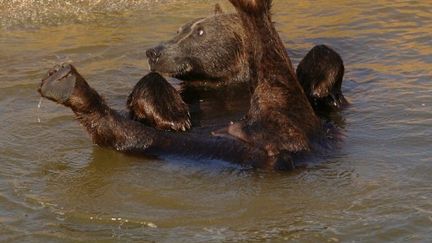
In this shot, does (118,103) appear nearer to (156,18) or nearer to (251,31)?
(251,31)

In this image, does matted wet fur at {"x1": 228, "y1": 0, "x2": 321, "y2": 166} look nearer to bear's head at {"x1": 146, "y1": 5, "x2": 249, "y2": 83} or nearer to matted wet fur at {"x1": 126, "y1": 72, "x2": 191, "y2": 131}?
matted wet fur at {"x1": 126, "y1": 72, "x2": 191, "y2": 131}

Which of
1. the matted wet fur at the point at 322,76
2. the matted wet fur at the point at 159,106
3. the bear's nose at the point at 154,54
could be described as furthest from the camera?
the bear's nose at the point at 154,54

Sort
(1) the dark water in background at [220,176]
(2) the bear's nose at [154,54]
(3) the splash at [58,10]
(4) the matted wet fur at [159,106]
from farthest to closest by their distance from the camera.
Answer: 1. (3) the splash at [58,10]
2. (2) the bear's nose at [154,54]
3. (4) the matted wet fur at [159,106]
4. (1) the dark water in background at [220,176]

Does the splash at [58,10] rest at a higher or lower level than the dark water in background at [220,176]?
higher

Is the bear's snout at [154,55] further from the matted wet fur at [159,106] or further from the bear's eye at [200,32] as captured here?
the matted wet fur at [159,106]

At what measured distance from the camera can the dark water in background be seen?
4.50m

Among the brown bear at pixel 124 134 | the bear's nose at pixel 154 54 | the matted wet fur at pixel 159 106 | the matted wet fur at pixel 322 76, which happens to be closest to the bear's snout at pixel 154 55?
the bear's nose at pixel 154 54

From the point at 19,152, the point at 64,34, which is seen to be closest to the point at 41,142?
the point at 19,152

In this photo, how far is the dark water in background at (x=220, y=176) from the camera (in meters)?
4.50

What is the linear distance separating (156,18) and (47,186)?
5.00 metres

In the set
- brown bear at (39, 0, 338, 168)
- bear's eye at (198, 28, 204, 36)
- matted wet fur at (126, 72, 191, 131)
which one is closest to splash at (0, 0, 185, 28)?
bear's eye at (198, 28, 204, 36)

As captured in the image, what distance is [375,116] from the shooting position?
622 cm

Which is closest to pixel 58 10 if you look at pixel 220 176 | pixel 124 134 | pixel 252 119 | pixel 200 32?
pixel 200 32

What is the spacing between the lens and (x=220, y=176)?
5219mm
